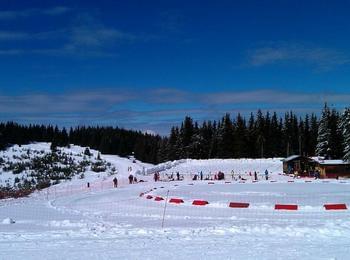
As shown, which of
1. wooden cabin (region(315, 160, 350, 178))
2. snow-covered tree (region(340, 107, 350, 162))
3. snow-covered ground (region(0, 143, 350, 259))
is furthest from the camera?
wooden cabin (region(315, 160, 350, 178))

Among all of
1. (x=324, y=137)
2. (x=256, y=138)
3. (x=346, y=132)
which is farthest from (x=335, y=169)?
(x=256, y=138)

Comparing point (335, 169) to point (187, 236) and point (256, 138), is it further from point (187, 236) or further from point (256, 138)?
point (187, 236)

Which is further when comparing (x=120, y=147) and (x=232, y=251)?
(x=120, y=147)

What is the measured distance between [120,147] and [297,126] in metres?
60.3

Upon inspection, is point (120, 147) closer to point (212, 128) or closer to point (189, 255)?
point (212, 128)

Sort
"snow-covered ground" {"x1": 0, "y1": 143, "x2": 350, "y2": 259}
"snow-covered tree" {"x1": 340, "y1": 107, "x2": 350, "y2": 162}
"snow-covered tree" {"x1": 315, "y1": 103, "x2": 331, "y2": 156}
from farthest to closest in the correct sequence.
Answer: "snow-covered tree" {"x1": 315, "y1": 103, "x2": 331, "y2": 156}, "snow-covered tree" {"x1": 340, "y1": 107, "x2": 350, "y2": 162}, "snow-covered ground" {"x1": 0, "y1": 143, "x2": 350, "y2": 259}

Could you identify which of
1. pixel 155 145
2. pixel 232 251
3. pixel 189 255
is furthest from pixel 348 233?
pixel 155 145

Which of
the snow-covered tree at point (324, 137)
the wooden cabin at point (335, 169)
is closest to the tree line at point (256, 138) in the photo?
the snow-covered tree at point (324, 137)

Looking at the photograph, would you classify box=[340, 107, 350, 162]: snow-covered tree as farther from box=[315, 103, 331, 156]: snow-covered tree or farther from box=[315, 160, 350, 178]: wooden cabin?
box=[315, 103, 331, 156]: snow-covered tree

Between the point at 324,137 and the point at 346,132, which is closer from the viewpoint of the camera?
the point at 346,132

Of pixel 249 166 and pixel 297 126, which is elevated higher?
pixel 297 126

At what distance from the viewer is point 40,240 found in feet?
46.3

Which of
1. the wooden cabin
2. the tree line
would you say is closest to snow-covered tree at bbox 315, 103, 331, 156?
the tree line

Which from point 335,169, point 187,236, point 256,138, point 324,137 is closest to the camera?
point 187,236
